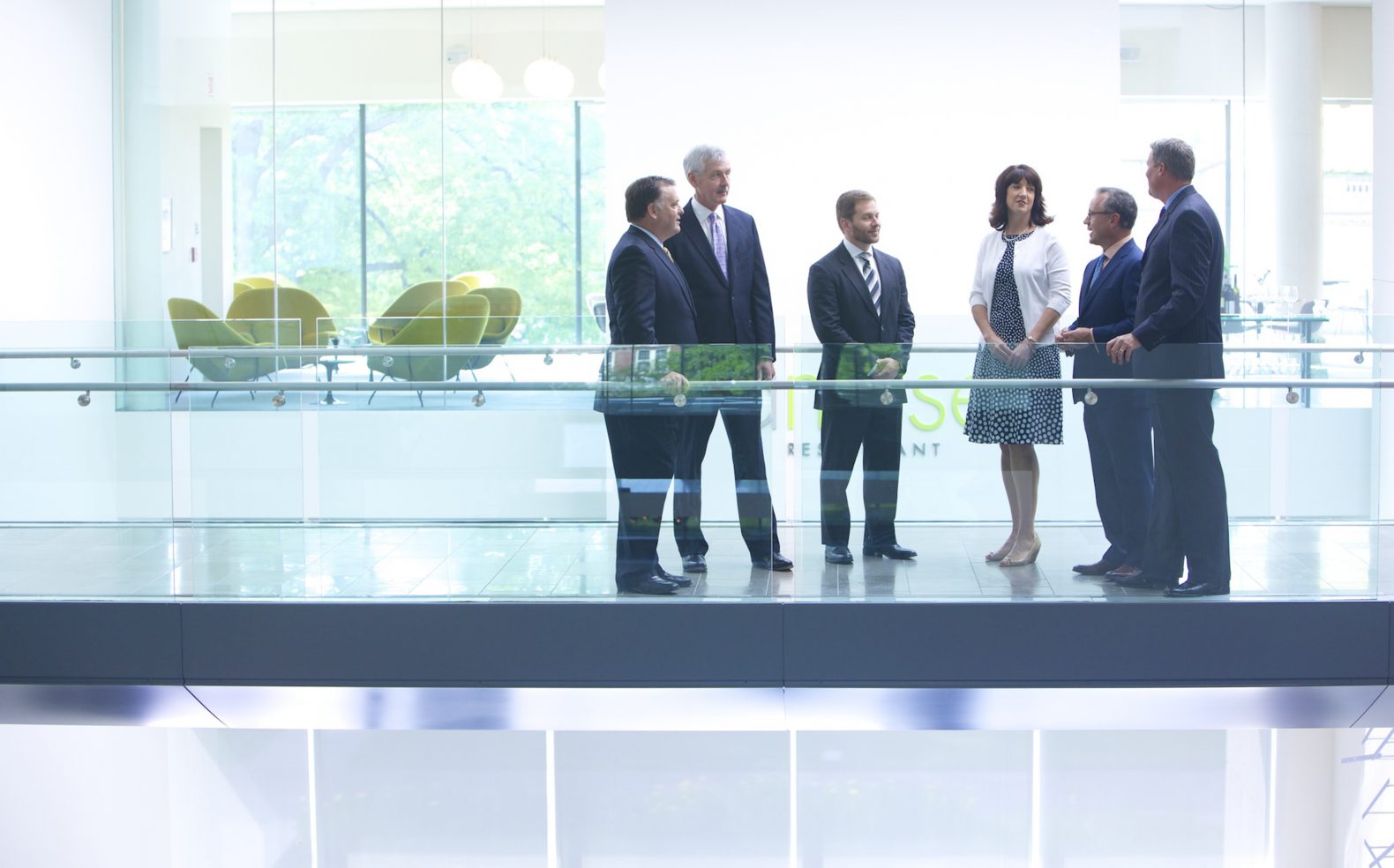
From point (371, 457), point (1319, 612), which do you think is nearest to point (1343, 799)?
point (1319, 612)

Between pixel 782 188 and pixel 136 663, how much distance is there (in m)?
5.13

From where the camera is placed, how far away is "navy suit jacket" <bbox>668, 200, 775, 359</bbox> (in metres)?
5.58

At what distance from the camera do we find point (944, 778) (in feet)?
36.9

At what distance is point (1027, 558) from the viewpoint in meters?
5.20

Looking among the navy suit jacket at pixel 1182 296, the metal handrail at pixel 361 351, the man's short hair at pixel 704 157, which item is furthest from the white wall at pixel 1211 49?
the man's short hair at pixel 704 157

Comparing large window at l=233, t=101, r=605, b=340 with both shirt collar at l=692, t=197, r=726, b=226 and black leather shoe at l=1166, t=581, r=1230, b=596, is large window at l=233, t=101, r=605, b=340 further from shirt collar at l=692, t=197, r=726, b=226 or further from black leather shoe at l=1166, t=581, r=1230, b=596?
black leather shoe at l=1166, t=581, r=1230, b=596

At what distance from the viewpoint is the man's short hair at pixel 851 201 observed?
217 inches

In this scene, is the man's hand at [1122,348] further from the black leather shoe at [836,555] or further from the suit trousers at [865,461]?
the black leather shoe at [836,555]

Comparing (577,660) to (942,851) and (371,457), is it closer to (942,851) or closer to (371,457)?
(371,457)

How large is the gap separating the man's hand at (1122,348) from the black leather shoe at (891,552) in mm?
980

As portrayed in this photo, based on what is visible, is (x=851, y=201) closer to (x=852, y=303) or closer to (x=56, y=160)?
(x=852, y=303)

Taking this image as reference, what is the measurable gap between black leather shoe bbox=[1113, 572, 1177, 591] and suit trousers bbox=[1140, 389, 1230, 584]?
18 mm

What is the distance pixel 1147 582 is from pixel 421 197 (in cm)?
583

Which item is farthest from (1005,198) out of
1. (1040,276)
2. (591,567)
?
(591,567)
